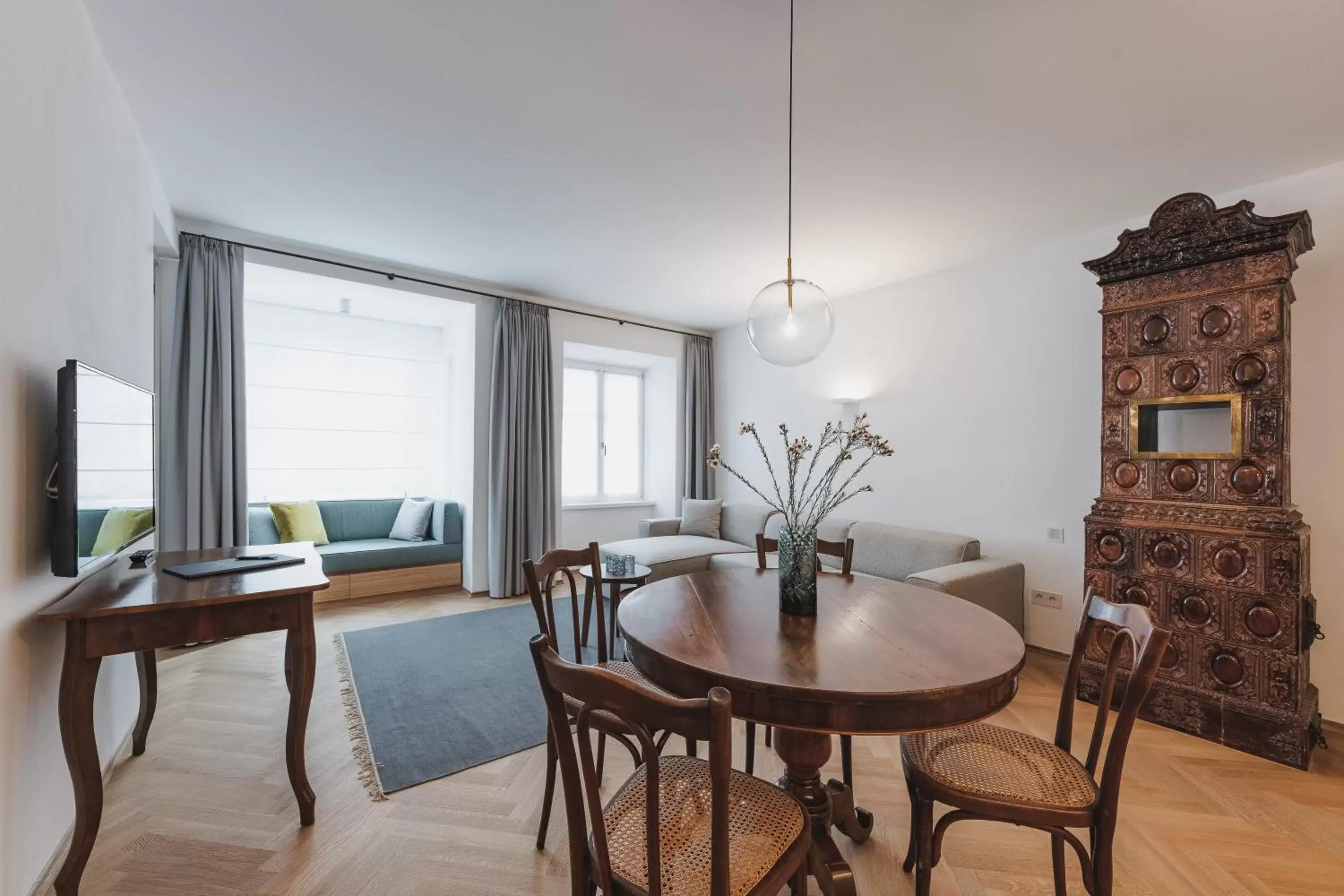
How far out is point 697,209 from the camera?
3219 millimetres

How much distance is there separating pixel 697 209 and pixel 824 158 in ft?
2.73

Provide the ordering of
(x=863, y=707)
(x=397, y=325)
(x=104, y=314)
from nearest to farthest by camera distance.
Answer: (x=863, y=707) → (x=104, y=314) → (x=397, y=325)

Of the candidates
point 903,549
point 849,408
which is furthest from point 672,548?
point 849,408

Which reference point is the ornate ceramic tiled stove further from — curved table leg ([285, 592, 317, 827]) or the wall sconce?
curved table leg ([285, 592, 317, 827])

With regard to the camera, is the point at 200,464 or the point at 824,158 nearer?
the point at 824,158

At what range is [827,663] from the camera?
1285 millimetres

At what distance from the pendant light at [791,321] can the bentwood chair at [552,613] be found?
1.16 metres

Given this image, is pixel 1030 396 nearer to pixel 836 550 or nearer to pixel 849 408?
pixel 849 408

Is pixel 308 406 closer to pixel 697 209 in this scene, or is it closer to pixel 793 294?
pixel 697 209

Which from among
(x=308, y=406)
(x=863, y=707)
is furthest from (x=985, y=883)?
(x=308, y=406)

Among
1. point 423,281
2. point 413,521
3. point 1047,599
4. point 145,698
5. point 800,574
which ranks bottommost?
point 145,698

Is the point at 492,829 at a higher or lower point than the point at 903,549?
lower

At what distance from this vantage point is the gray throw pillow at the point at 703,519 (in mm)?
5277

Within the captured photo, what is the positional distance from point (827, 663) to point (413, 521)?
470cm
